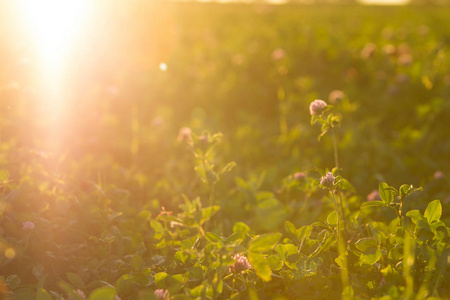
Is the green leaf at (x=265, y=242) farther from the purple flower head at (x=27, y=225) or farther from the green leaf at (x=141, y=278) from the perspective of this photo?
the purple flower head at (x=27, y=225)

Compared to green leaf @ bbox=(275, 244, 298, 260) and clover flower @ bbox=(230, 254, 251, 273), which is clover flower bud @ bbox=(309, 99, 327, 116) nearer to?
green leaf @ bbox=(275, 244, 298, 260)

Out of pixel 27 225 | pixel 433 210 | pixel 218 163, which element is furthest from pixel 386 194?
pixel 218 163

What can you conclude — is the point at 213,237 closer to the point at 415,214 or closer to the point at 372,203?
the point at 372,203

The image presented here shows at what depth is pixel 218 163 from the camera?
4.10m

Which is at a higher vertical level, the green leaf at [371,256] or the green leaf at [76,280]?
the green leaf at [371,256]

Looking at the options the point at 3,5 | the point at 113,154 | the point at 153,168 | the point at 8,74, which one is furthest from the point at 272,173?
the point at 3,5

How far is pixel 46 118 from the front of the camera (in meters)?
4.57

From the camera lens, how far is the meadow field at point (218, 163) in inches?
82.0

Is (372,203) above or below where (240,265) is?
above

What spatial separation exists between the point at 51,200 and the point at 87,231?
372 mm

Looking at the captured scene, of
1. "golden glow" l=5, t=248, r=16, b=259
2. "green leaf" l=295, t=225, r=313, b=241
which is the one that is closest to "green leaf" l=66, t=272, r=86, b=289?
"golden glow" l=5, t=248, r=16, b=259

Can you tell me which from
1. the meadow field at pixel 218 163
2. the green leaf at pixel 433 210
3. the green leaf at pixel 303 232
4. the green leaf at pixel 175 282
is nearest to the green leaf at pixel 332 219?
the meadow field at pixel 218 163

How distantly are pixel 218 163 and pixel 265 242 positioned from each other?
7.61 feet

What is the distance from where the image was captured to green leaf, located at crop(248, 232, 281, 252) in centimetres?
179
